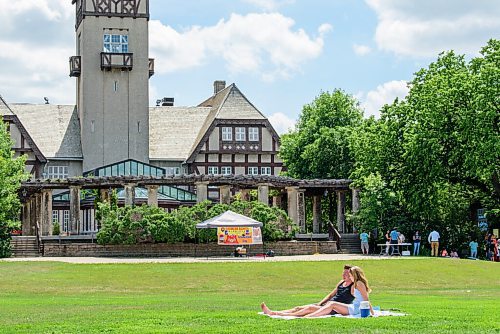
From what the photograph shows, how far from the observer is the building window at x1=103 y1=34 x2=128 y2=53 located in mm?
76125

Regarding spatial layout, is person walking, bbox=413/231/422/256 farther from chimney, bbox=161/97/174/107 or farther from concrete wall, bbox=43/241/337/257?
chimney, bbox=161/97/174/107

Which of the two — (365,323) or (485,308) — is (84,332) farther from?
(485,308)

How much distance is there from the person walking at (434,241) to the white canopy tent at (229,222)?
9.60m

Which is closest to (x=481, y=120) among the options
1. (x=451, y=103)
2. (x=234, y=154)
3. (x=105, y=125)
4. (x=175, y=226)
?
(x=451, y=103)

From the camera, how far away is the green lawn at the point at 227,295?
1483cm

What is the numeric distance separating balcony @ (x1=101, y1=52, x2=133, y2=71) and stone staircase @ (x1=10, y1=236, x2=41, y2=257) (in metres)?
27.4

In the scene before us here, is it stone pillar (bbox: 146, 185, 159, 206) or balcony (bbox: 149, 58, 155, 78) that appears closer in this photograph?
stone pillar (bbox: 146, 185, 159, 206)

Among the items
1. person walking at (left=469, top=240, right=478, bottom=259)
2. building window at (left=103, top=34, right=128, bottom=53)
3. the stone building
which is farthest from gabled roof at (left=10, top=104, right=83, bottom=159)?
person walking at (left=469, top=240, right=478, bottom=259)

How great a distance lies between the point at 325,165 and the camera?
70375 millimetres

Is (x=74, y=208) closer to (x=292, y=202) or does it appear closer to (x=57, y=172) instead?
(x=292, y=202)

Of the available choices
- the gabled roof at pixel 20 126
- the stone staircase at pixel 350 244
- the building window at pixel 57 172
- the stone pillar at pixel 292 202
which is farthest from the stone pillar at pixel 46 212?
the stone staircase at pixel 350 244

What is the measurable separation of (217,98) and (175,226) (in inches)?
1433

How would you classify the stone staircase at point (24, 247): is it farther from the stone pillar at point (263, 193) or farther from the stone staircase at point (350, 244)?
the stone staircase at point (350, 244)

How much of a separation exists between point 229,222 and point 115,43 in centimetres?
3534
